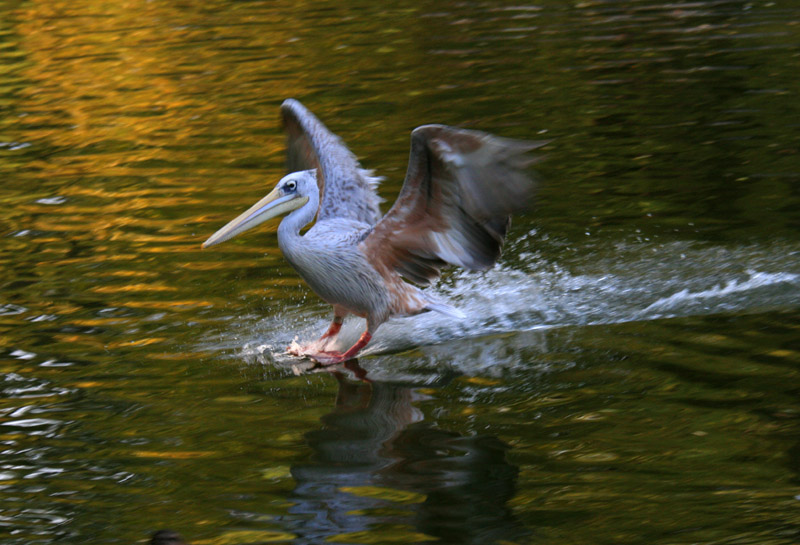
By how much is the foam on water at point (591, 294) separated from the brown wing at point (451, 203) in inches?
17.1

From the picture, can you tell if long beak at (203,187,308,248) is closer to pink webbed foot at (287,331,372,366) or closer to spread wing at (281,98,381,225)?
spread wing at (281,98,381,225)

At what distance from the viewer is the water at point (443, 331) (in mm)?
4473

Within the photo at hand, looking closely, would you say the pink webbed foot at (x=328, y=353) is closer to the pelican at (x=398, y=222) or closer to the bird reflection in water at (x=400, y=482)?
the pelican at (x=398, y=222)

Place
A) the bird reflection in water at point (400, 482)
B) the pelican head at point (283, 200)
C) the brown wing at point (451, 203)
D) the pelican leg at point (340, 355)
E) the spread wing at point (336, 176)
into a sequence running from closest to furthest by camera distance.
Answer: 1. the bird reflection in water at point (400, 482)
2. the brown wing at point (451, 203)
3. the pelican leg at point (340, 355)
4. the pelican head at point (283, 200)
5. the spread wing at point (336, 176)

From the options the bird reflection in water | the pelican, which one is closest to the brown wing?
the pelican

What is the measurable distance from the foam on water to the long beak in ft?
1.95

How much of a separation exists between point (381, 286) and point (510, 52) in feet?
27.0

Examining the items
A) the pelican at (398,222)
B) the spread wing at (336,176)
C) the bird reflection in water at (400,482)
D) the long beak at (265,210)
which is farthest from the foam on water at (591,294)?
the bird reflection in water at (400,482)

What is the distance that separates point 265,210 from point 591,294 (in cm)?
204

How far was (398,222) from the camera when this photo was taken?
6.30 m

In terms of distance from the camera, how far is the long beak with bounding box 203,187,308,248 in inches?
265

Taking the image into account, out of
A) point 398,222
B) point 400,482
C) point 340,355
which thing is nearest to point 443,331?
point 340,355

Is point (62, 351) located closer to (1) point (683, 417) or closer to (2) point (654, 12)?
(1) point (683, 417)

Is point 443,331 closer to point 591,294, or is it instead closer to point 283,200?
point 591,294
